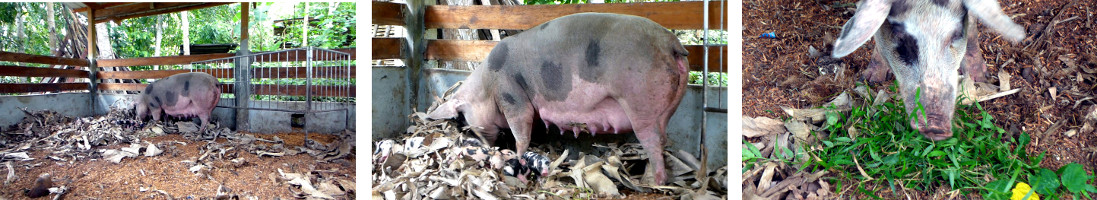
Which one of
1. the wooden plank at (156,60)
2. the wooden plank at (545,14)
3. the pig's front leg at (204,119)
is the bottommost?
the pig's front leg at (204,119)

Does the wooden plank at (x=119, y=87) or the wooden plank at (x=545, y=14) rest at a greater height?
the wooden plank at (x=545, y=14)

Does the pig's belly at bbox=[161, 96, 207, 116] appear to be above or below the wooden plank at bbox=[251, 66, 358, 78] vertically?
below

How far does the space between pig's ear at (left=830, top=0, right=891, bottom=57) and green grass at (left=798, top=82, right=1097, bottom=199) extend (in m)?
0.25

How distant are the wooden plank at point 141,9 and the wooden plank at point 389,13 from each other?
0.69 metres

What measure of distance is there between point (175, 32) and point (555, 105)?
1.25 metres

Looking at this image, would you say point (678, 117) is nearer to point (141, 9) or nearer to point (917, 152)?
point (917, 152)

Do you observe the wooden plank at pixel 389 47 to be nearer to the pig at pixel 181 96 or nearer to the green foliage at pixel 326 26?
the green foliage at pixel 326 26

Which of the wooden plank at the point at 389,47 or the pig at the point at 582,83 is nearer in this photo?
the pig at the point at 582,83

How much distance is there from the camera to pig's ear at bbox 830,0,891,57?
1186 millimetres

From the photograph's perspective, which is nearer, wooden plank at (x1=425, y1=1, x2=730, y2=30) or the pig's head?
wooden plank at (x1=425, y1=1, x2=730, y2=30)

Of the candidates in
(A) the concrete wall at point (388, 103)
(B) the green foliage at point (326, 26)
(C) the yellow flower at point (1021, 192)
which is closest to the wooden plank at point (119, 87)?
(B) the green foliage at point (326, 26)

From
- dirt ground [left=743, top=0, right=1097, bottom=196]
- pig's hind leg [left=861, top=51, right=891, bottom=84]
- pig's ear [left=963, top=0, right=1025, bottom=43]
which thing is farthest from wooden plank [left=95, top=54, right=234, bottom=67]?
dirt ground [left=743, top=0, right=1097, bottom=196]

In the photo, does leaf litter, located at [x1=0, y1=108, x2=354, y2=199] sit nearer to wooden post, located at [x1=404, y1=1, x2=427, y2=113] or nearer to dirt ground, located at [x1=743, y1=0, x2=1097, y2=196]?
wooden post, located at [x1=404, y1=1, x2=427, y2=113]

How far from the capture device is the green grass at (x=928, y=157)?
1201mm
